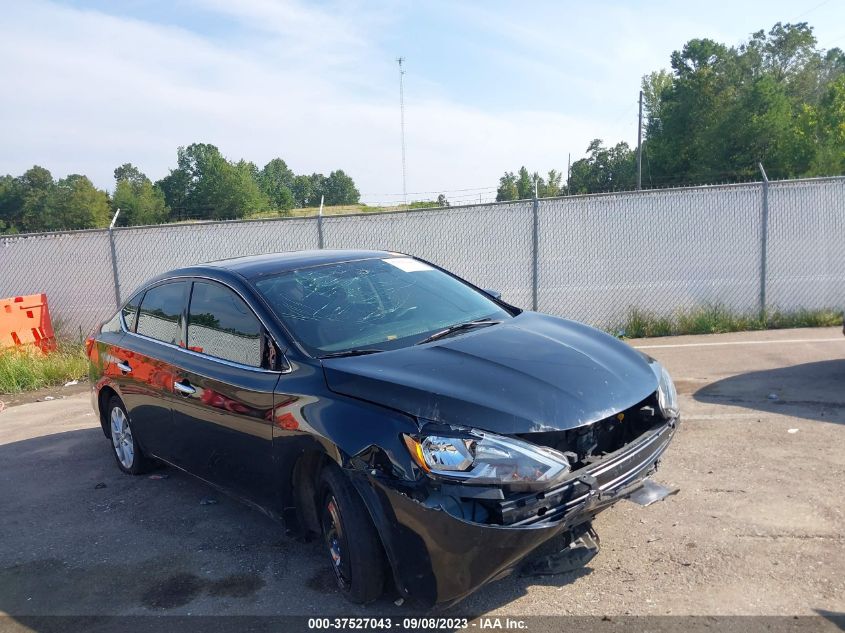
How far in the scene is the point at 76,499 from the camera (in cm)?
520

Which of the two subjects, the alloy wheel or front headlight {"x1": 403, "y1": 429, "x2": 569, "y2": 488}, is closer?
front headlight {"x1": 403, "y1": 429, "x2": 569, "y2": 488}

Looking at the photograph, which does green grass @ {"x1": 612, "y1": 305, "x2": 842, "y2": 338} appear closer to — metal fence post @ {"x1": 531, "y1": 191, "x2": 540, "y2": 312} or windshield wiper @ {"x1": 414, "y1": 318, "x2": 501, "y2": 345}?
metal fence post @ {"x1": 531, "y1": 191, "x2": 540, "y2": 312}

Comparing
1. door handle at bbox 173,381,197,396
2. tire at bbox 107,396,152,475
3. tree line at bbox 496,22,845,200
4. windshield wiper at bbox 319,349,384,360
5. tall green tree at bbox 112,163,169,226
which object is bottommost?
tire at bbox 107,396,152,475

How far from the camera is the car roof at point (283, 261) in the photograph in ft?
14.4

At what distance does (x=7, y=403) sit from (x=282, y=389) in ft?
22.8

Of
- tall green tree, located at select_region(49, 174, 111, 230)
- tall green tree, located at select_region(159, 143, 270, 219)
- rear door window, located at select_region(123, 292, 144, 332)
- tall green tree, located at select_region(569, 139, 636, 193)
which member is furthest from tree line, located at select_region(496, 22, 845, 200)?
rear door window, located at select_region(123, 292, 144, 332)

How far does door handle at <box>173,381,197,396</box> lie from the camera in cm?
434

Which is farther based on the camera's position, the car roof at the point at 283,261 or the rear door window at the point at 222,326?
the car roof at the point at 283,261

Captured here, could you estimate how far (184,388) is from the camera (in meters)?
4.40

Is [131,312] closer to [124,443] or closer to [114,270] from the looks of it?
[124,443]

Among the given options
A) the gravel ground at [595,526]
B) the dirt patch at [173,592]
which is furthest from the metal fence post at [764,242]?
the dirt patch at [173,592]

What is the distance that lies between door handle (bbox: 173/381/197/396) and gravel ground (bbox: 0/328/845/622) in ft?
2.95

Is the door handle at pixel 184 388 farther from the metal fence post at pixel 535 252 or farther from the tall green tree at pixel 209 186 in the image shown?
the tall green tree at pixel 209 186

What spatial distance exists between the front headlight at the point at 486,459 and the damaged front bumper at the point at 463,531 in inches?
2.8
